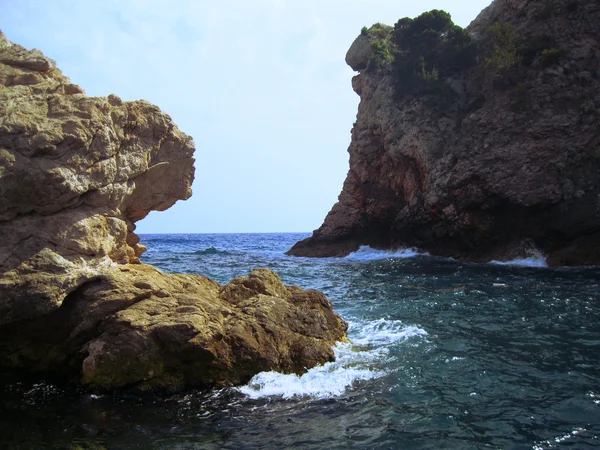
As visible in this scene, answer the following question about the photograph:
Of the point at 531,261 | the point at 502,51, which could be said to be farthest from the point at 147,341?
the point at 502,51

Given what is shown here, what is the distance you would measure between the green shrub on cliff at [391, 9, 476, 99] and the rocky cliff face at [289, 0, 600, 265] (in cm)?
91

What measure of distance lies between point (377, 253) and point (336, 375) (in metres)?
30.0

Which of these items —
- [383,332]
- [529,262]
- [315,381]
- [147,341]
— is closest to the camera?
[147,341]

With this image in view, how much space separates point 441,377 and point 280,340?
287cm

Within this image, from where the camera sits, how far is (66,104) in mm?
8117

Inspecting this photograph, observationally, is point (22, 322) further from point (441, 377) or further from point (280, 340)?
point (441, 377)

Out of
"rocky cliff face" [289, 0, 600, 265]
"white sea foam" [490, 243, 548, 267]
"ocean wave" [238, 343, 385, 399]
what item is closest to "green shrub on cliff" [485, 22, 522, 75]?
"rocky cliff face" [289, 0, 600, 265]

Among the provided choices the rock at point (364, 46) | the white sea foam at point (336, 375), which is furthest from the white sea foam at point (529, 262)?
the rock at point (364, 46)

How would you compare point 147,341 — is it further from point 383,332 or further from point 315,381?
point 383,332

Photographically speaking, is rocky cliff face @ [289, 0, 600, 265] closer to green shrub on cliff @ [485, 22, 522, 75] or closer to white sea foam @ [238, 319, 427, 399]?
green shrub on cliff @ [485, 22, 522, 75]

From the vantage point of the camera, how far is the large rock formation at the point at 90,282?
7.14 meters

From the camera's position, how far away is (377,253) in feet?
123

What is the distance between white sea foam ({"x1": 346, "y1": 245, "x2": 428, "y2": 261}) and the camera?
112 feet

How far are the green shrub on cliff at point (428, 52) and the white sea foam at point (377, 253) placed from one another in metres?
12.1
